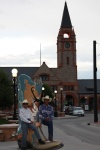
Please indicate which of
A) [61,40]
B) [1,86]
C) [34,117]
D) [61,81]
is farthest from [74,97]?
[34,117]

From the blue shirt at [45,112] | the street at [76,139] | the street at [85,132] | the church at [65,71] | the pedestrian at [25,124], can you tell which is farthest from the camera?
the church at [65,71]

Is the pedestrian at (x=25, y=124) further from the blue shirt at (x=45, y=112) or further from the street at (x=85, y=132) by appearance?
the street at (x=85, y=132)

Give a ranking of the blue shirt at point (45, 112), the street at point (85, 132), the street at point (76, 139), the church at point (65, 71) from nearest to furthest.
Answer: the blue shirt at point (45, 112) < the street at point (76, 139) < the street at point (85, 132) < the church at point (65, 71)

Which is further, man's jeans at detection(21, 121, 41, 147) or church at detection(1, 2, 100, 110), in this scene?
church at detection(1, 2, 100, 110)

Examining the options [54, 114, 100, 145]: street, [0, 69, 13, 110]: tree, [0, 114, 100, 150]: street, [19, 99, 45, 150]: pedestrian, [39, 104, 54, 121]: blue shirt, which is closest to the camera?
[19, 99, 45, 150]: pedestrian

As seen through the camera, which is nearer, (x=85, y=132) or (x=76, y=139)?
(x=76, y=139)

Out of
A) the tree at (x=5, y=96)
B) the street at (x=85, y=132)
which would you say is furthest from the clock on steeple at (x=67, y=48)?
the street at (x=85, y=132)

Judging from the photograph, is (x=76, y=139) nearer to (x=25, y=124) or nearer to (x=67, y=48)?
(x=25, y=124)

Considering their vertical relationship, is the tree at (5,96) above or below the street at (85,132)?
above

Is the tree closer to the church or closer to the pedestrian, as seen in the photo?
the pedestrian

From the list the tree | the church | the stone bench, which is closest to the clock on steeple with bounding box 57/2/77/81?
the church

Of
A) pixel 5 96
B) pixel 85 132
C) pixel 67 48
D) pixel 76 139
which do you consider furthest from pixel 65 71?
pixel 76 139

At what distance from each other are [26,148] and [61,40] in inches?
4122

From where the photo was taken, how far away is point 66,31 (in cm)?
11912
